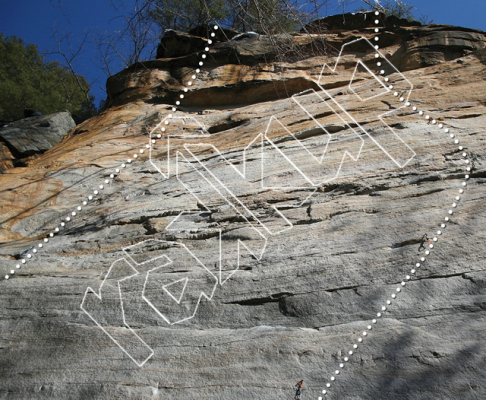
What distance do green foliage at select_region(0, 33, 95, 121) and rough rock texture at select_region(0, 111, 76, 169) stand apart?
14.4 feet

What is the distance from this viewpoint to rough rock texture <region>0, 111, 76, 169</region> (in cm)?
597

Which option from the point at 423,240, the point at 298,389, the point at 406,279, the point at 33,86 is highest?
the point at 33,86

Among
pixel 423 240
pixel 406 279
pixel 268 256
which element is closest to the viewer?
pixel 406 279

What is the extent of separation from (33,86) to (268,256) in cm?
1176

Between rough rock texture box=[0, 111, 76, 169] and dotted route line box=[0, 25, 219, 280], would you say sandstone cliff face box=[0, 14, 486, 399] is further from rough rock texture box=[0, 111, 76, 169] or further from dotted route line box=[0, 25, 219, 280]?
rough rock texture box=[0, 111, 76, 169]

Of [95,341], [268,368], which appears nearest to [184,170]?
[95,341]

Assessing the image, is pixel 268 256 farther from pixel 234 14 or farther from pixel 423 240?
pixel 234 14

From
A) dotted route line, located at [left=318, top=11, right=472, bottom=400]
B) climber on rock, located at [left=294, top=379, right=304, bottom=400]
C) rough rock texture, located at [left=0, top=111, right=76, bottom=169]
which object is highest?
rough rock texture, located at [left=0, top=111, right=76, bottom=169]

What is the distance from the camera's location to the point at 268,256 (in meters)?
2.93

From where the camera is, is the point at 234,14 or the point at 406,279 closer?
the point at 406,279

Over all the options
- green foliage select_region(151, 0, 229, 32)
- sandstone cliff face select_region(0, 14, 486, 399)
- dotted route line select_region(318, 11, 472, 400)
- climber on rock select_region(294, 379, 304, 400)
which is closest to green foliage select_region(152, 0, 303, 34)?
green foliage select_region(151, 0, 229, 32)

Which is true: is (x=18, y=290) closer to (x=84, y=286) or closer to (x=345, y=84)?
(x=84, y=286)

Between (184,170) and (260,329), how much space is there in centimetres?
204

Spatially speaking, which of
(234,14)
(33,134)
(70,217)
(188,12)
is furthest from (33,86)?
(70,217)
